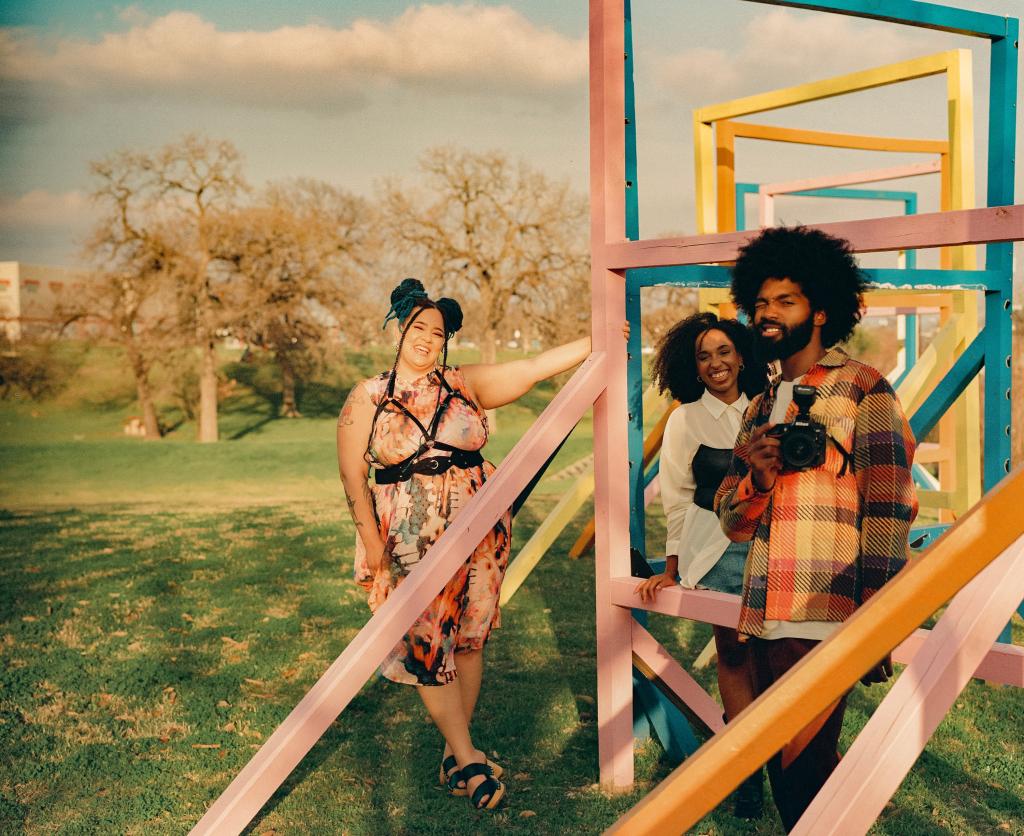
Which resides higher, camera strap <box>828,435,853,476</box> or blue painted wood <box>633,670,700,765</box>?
camera strap <box>828,435,853,476</box>

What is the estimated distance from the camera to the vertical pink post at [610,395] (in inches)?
147

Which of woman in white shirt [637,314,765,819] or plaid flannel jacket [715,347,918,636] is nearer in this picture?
plaid flannel jacket [715,347,918,636]

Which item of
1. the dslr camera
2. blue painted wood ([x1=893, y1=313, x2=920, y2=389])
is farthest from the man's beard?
blue painted wood ([x1=893, y1=313, x2=920, y2=389])

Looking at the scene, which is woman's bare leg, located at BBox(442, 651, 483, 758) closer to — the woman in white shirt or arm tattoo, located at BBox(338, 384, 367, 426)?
the woman in white shirt

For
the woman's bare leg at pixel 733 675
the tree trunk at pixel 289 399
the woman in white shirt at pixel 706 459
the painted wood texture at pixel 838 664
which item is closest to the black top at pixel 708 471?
the woman in white shirt at pixel 706 459

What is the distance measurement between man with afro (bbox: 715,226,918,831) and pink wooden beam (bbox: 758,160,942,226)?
5103 mm

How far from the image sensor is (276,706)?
5238mm

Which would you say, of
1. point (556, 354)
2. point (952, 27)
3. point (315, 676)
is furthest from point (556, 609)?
point (952, 27)

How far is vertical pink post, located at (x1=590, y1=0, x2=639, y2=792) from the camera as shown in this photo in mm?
3727

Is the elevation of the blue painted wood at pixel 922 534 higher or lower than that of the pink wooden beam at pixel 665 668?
higher

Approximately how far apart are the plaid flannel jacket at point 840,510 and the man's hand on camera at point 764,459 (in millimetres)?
49

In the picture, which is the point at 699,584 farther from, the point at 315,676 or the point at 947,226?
the point at 315,676

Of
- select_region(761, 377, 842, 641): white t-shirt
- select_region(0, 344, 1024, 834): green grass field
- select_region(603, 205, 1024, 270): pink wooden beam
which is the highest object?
select_region(603, 205, 1024, 270): pink wooden beam

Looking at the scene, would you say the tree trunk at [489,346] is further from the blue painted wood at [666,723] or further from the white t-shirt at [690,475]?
the white t-shirt at [690,475]
